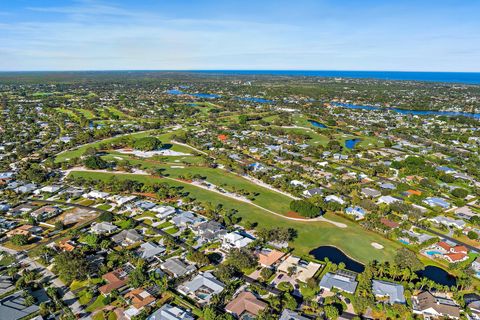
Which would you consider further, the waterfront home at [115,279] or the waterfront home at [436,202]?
the waterfront home at [436,202]

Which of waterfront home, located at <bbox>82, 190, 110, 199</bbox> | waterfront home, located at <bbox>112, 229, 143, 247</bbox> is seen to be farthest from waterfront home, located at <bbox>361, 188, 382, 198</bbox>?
waterfront home, located at <bbox>82, 190, 110, 199</bbox>

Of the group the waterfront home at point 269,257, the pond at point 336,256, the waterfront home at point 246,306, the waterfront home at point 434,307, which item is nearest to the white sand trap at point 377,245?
the pond at point 336,256

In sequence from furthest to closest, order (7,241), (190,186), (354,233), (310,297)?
(190,186)
(354,233)
(7,241)
(310,297)

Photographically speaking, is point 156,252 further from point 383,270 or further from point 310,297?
point 383,270

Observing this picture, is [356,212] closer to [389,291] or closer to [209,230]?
[389,291]

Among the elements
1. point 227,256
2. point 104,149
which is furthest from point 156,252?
point 104,149

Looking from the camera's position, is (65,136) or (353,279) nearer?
(353,279)

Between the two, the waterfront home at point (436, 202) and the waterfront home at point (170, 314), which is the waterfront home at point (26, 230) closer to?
the waterfront home at point (170, 314)
